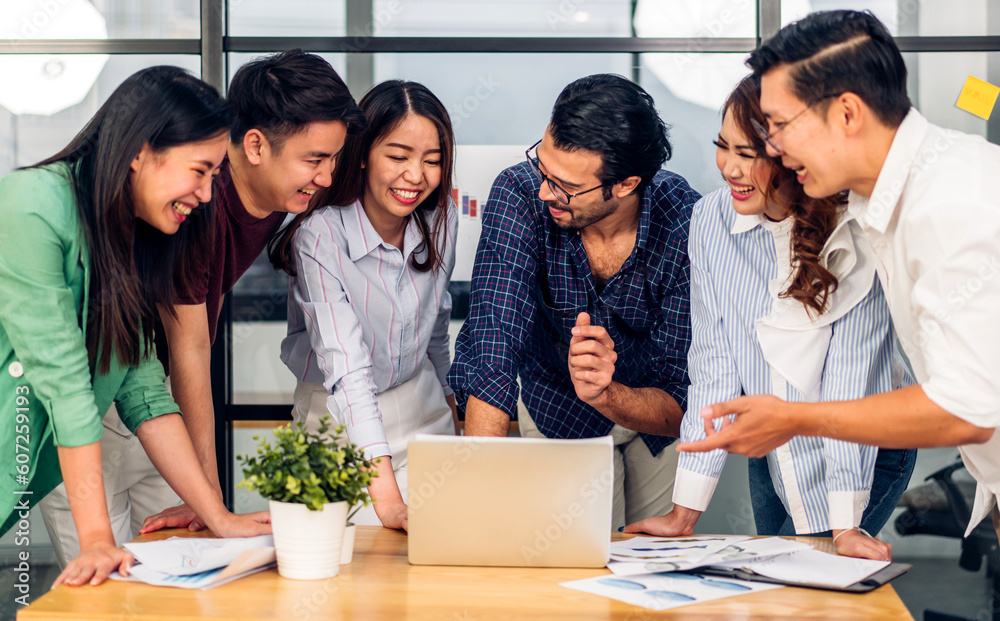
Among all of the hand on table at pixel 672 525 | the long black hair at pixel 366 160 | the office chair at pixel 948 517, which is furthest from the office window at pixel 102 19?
the office chair at pixel 948 517

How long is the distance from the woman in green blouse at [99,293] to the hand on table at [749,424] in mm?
801

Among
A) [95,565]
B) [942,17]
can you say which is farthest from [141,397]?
[942,17]

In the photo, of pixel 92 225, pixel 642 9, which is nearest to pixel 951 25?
pixel 642 9

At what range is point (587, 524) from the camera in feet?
4.10

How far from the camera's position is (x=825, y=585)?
120 centimetres

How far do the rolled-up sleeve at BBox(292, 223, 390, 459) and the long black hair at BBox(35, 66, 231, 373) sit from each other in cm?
43

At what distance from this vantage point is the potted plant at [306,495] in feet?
3.89

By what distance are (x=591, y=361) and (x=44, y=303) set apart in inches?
40.2

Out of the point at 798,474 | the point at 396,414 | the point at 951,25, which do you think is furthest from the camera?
the point at 951,25

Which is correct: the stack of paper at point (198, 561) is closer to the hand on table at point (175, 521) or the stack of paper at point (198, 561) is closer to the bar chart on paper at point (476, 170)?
the hand on table at point (175, 521)

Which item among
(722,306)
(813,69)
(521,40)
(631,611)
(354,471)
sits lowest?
(631,611)

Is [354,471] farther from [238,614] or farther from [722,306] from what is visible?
[722,306]

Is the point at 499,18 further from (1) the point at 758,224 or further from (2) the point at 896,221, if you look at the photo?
(2) the point at 896,221

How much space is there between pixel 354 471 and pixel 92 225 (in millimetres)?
604
